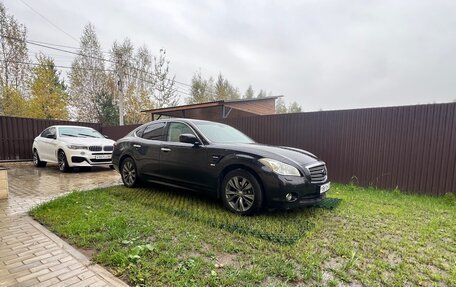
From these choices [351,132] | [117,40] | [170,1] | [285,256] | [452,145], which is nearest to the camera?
[285,256]

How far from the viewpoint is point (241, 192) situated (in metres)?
3.43

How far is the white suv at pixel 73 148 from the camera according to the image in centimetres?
707

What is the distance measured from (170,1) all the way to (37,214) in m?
11.0

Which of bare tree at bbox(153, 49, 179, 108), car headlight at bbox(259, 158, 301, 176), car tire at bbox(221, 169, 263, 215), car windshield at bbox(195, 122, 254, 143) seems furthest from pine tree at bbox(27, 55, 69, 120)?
car headlight at bbox(259, 158, 301, 176)

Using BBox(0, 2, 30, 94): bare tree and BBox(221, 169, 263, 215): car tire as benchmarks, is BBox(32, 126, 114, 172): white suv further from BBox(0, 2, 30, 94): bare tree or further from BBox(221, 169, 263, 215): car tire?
BBox(0, 2, 30, 94): bare tree

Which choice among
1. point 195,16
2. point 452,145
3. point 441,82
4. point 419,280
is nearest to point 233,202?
point 419,280

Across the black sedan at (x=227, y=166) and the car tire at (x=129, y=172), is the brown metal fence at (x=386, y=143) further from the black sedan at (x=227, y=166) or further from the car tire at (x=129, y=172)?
the car tire at (x=129, y=172)

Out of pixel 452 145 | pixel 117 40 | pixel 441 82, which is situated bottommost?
pixel 452 145

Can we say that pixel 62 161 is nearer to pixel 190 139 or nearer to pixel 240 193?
pixel 190 139

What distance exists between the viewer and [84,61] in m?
20.3

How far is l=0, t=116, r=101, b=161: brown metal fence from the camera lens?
394 inches

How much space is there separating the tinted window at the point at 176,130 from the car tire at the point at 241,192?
49.7 inches

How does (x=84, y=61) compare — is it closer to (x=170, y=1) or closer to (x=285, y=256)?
(x=170, y=1)

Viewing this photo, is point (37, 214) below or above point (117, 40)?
below
